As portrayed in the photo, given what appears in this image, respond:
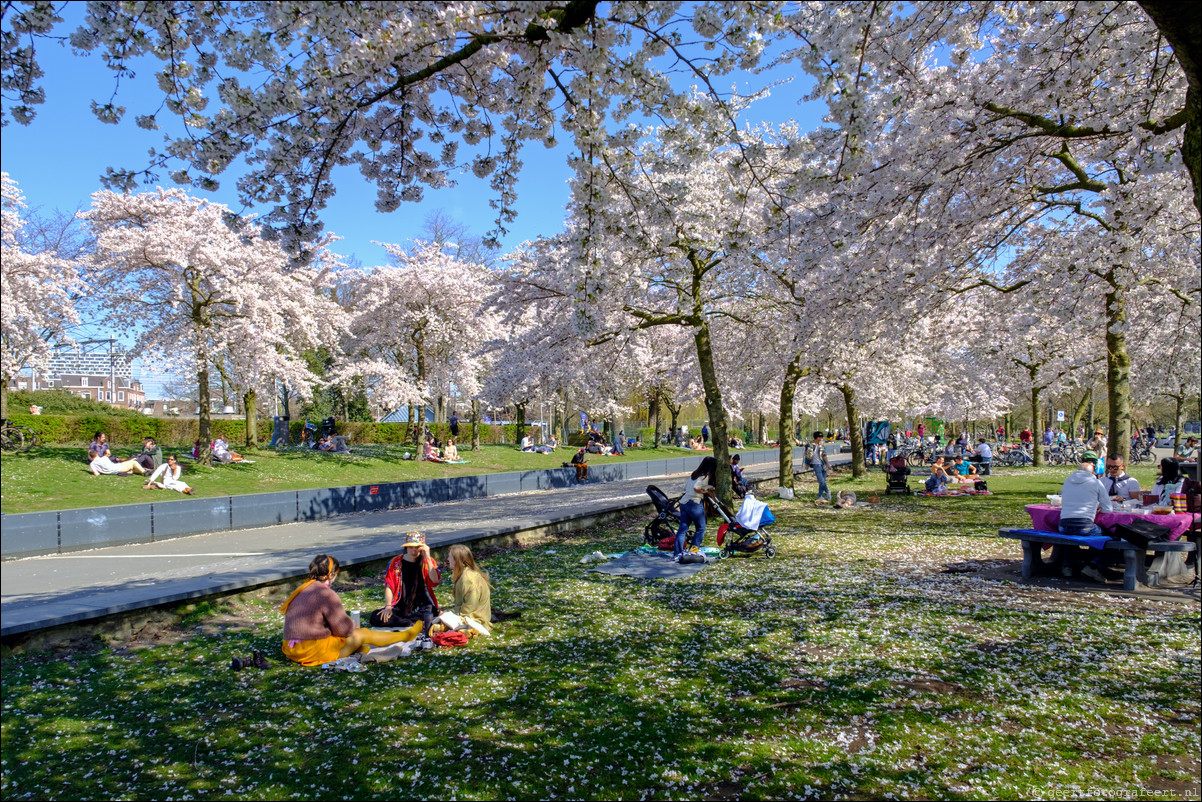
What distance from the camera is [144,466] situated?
747 centimetres

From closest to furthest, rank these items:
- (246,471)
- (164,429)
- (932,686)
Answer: (932,686)
(164,429)
(246,471)

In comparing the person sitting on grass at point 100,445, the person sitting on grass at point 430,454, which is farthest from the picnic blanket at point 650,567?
the person sitting on grass at point 430,454

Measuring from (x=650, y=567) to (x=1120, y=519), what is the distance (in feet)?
19.5

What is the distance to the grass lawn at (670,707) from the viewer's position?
152 inches

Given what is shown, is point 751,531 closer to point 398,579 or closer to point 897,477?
point 398,579

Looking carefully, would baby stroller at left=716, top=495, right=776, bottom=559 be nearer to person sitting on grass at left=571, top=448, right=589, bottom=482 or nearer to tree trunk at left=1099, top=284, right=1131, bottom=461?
tree trunk at left=1099, top=284, right=1131, bottom=461

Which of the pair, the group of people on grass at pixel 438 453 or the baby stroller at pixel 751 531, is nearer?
the baby stroller at pixel 751 531

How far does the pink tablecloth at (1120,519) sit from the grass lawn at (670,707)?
1215 mm

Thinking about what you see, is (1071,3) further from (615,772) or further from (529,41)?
(615,772)

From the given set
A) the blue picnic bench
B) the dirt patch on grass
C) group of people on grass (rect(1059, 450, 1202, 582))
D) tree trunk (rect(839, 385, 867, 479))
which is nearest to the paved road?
the dirt patch on grass

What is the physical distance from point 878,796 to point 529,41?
5.04m

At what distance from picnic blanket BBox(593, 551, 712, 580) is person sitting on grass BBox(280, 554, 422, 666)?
14.5 ft

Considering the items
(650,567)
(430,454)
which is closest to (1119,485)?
(650,567)

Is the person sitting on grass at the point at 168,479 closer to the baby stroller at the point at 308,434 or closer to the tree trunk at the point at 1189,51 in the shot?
the tree trunk at the point at 1189,51
